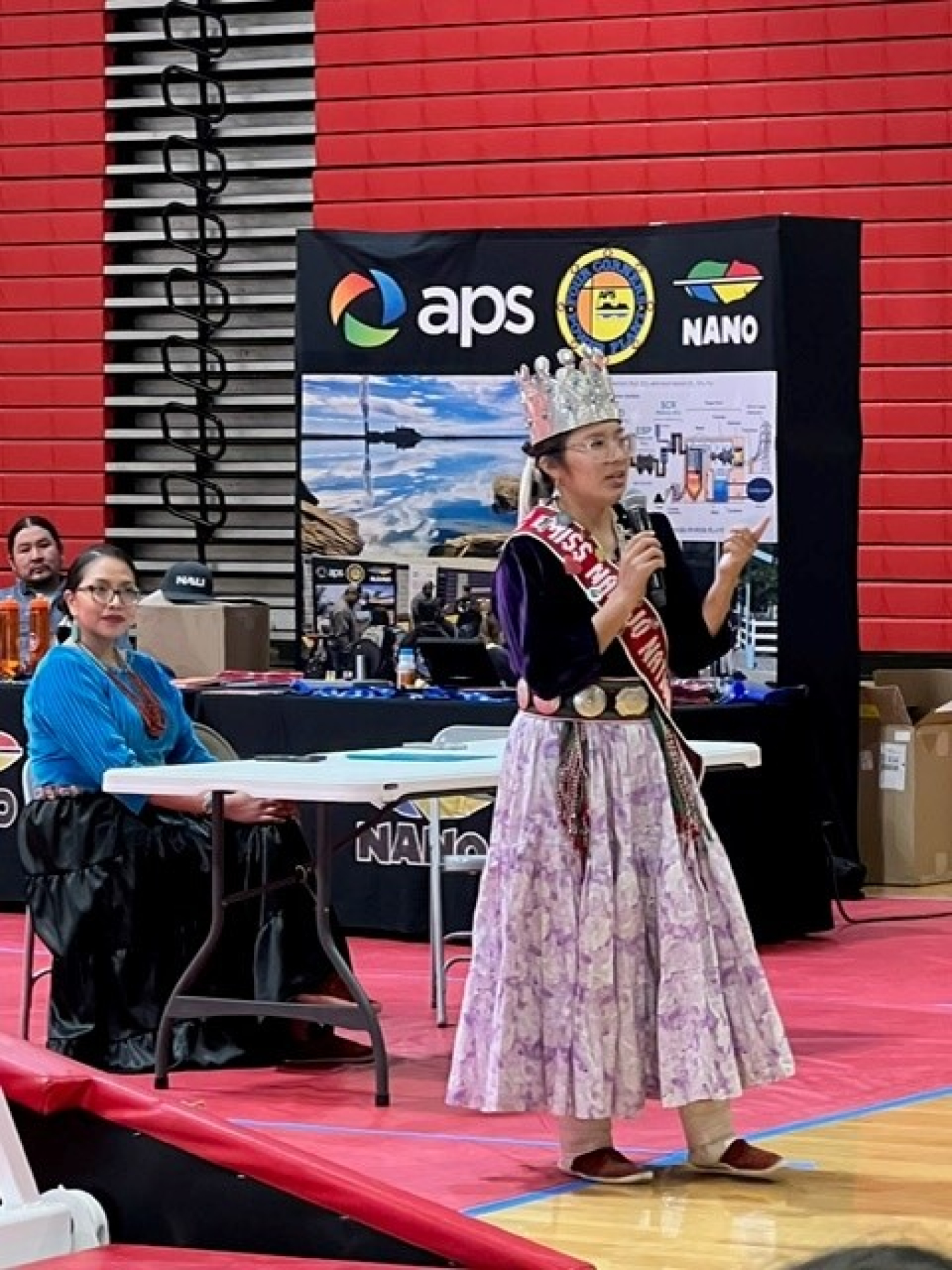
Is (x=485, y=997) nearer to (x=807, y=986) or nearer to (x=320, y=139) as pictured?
(x=807, y=986)

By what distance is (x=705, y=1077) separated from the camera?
4.62 meters

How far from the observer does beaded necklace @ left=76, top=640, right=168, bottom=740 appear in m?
6.00

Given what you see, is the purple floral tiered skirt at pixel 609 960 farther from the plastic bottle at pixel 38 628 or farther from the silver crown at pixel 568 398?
the plastic bottle at pixel 38 628

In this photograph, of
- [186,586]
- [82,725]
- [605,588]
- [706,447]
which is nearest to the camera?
[605,588]

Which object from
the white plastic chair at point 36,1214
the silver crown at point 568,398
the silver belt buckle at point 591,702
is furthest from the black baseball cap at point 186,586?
the white plastic chair at point 36,1214

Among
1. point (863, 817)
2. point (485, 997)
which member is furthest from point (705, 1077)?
point (863, 817)

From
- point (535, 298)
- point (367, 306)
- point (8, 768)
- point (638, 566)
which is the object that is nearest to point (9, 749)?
point (8, 768)

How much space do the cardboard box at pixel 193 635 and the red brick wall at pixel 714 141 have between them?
2466 millimetres

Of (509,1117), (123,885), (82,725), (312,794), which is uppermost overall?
(82,725)

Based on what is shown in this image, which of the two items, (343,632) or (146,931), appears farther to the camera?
(343,632)

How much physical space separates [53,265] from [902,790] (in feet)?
14.9

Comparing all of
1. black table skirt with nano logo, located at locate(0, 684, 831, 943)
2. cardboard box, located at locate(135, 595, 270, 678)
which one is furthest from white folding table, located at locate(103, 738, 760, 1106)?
cardboard box, located at locate(135, 595, 270, 678)

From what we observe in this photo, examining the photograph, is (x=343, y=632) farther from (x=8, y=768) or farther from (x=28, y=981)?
(x=28, y=981)

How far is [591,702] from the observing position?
474cm
